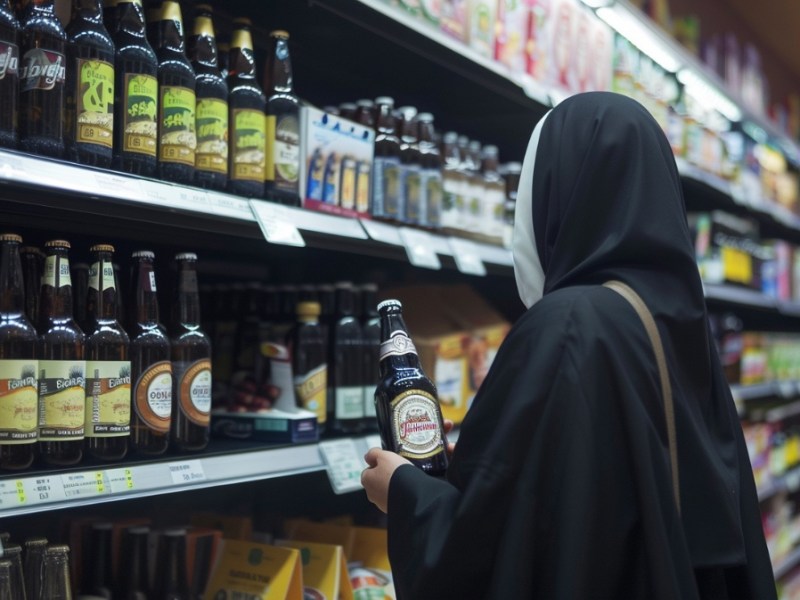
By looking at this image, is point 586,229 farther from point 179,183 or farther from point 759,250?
point 759,250

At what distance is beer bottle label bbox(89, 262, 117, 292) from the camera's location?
1538mm

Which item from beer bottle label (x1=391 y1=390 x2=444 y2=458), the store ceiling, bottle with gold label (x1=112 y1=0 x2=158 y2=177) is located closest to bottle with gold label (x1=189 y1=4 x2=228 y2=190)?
bottle with gold label (x1=112 y1=0 x2=158 y2=177)

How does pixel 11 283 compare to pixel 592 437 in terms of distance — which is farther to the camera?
pixel 11 283

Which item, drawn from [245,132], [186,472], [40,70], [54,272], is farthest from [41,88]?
[186,472]

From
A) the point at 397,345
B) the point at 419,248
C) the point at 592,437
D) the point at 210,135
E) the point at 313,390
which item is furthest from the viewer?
the point at 419,248

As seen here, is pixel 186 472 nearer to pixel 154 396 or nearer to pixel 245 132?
pixel 154 396

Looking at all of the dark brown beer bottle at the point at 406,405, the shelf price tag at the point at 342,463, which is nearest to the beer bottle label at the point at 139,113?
the dark brown beer bottle at the point at 406,405

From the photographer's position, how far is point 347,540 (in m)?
2.12

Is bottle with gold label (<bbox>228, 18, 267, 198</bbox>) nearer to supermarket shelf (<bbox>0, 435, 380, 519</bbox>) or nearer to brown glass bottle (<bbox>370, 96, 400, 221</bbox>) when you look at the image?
brown glass bottle (<bbox>370, 96, 400, 221</bbox>)

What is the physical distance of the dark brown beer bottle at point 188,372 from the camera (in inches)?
65.5

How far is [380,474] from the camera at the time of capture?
142cm

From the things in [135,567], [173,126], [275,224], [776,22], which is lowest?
[135,567]

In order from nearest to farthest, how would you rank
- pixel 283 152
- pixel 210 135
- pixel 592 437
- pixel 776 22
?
pixel 592 437
pixel 210 135
pixel 283 152
pixel 776 22

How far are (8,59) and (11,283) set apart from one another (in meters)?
0.34
